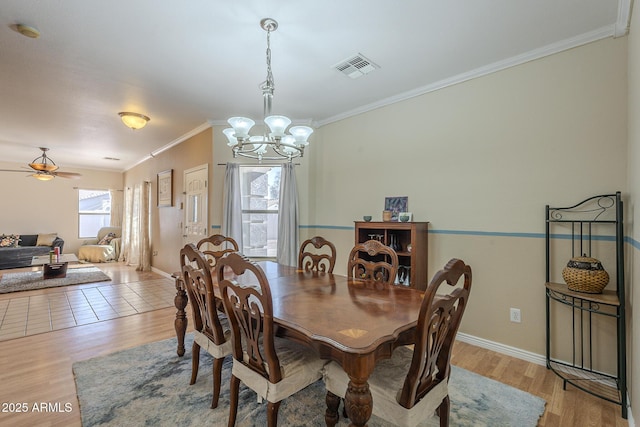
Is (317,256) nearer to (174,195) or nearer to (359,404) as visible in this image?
(359,404)

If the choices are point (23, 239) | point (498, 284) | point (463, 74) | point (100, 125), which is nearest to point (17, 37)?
point (100, 125)

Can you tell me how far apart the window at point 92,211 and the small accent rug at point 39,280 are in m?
2.62

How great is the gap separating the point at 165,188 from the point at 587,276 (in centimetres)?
612

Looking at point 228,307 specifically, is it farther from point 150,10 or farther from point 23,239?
point 23,239

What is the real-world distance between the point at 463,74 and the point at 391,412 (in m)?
2.84

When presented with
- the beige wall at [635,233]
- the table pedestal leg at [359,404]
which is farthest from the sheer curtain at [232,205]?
the beige wall at [635,233]

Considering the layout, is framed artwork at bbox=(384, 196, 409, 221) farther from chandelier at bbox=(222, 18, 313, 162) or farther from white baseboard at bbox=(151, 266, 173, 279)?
white baseboard at bbox=(151, 266, 173, 279)

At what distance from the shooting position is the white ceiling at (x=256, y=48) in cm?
197

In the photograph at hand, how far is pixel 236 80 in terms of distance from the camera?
9.78 feet

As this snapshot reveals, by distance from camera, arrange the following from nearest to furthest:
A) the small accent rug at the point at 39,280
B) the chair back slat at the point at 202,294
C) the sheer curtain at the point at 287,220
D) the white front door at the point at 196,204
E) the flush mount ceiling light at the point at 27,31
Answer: the chair back slat at the point at 202,294 → the flush mount ceiling light at the point at 27,31 → the sheer curtain at the point at 287,220 → the white front door at the point at 196,204 → the small accent rug at the point at 39,280

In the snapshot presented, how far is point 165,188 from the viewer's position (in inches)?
226

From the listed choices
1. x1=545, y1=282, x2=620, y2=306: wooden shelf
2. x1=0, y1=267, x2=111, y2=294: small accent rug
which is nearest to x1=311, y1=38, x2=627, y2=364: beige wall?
x1=545, y1=282, x2=620, y2=306: wooden shelf

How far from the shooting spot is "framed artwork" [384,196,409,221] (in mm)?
3250

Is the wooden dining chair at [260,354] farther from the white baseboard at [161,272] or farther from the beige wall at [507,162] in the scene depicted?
the white baseboard at [161,272]
